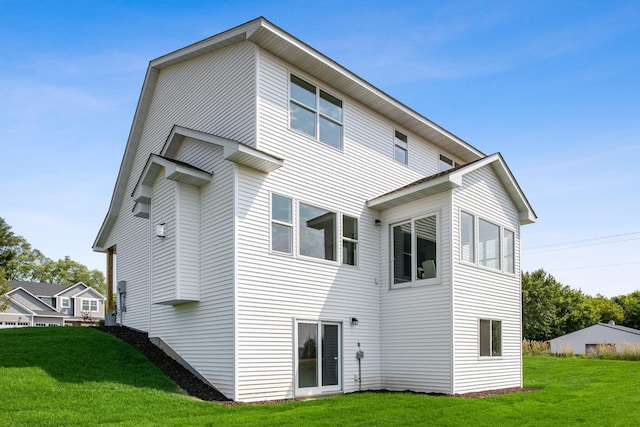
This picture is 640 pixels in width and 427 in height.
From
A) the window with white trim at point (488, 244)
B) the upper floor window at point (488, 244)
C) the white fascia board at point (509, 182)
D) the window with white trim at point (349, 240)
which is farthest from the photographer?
the window with white trim at point (488, 244)

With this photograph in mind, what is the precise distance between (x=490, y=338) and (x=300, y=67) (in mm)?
8236

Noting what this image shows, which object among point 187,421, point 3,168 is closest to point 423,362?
point 187,421

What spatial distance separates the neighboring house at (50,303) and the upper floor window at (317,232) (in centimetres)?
3735

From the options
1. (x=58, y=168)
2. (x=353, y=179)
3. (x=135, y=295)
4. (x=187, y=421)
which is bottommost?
(x=187, y=421)

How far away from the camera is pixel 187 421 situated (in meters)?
8.15

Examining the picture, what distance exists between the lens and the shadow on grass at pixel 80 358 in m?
10.4

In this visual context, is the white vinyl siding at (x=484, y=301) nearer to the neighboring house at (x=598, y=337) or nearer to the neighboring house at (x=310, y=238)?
the neighboring house at (x=310, y=238)

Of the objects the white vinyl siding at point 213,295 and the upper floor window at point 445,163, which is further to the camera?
the upper floor window at point 445,163

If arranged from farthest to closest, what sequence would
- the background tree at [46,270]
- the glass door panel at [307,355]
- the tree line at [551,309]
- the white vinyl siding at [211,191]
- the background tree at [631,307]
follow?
the background tree at [631,307], the background tree at [46,270], the tree line at [551,309], the glass door panel at [307,355], the white vinyl siding at [211,191]

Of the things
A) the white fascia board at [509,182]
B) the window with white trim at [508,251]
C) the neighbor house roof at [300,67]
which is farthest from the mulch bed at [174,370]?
the window with white trim at [508,251]

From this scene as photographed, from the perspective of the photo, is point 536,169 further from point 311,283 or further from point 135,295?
point 135,295

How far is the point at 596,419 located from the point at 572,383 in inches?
238

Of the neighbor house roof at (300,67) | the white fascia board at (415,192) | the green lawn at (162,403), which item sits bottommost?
the green lawn at (162,403)

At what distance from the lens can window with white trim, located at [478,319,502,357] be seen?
13203mm
